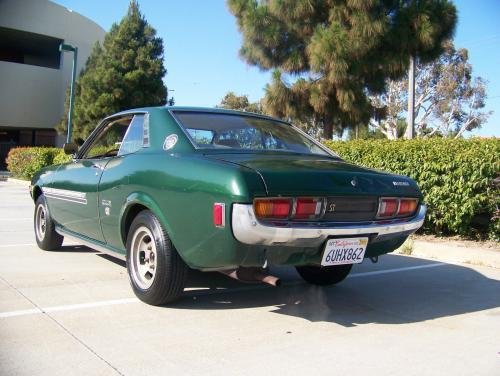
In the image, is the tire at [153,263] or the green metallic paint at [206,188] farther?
the tire at [153,263]

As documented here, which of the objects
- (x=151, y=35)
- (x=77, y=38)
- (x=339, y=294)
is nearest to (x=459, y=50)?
(x=151, y=35)

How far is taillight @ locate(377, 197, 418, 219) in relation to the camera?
4057 mm

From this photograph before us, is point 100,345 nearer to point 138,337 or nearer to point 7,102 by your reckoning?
point 138,337

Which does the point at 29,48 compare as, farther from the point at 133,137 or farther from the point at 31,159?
the point at 133,137

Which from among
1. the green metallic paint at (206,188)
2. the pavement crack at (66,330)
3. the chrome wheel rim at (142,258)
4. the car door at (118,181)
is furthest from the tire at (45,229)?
the chrome wheel rim at (142,258)

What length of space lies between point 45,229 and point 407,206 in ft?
13.8

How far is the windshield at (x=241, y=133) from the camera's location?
436 centimetres

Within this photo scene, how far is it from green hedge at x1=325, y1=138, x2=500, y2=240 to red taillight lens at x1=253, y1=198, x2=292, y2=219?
4.56 m

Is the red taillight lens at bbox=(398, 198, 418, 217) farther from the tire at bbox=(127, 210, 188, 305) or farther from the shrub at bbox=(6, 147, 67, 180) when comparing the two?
the shrub at bbox=(6, 147, 67, 180)

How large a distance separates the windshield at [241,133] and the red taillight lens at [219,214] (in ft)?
2.67

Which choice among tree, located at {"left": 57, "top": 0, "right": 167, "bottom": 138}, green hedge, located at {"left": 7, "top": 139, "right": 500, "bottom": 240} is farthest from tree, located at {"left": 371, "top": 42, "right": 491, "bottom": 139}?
green hedge, located at {"left": 7, "top": 139, "right": 500, "bottom": 240}

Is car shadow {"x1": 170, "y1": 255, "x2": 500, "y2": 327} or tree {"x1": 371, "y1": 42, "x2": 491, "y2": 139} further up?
tree {"x1": 371, "y1": 42, "x2": 491, "y2": 139}

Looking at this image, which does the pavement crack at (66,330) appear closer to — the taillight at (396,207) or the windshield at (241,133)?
the windshield at (241,133)

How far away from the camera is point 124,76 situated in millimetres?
27016
